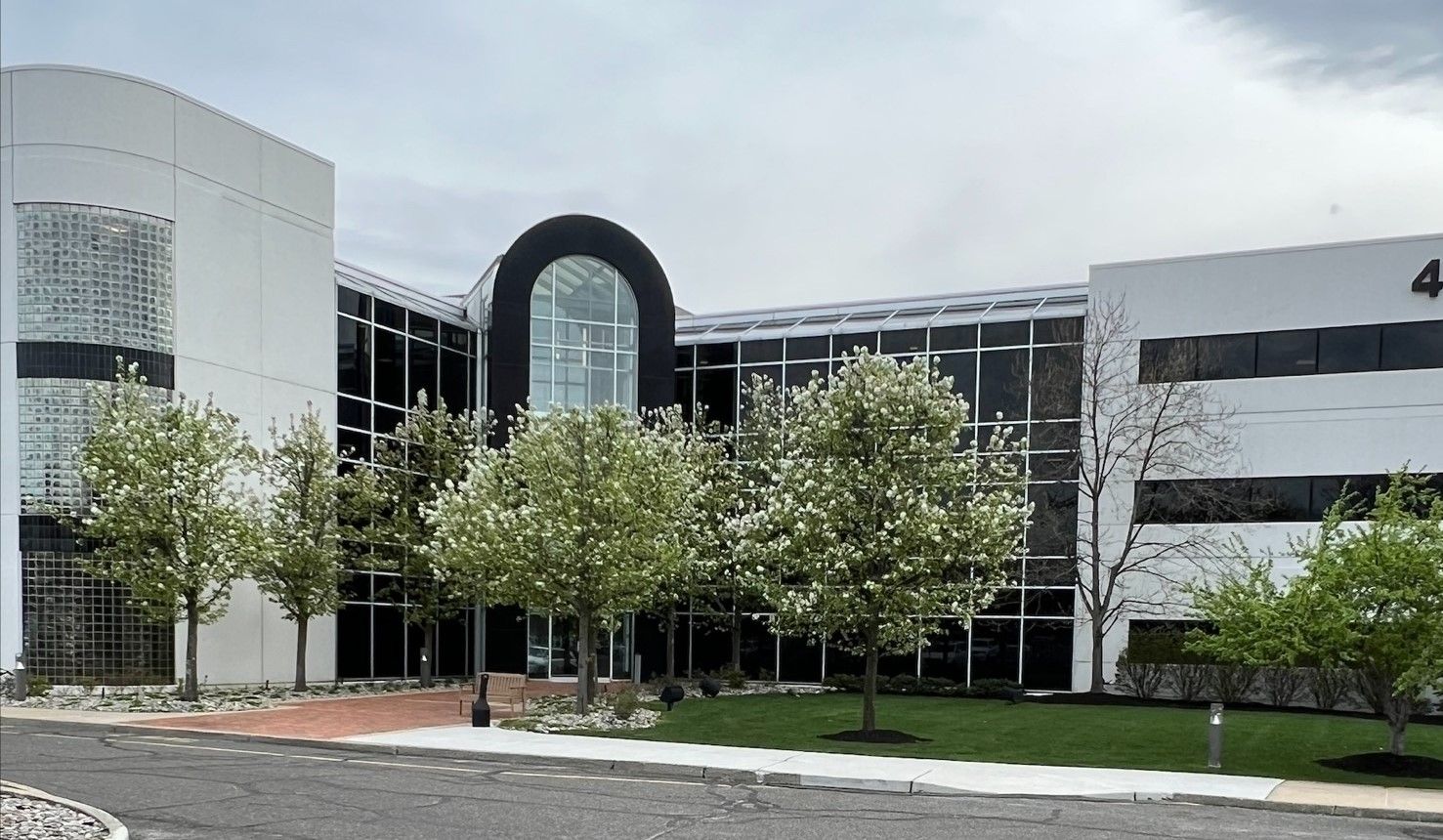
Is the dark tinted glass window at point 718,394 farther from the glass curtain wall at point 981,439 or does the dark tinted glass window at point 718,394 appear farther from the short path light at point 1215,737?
the short path light at point 1215,737

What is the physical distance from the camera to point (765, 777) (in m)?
15.8

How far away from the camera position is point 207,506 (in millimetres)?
25734

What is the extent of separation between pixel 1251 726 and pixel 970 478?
26.5ft

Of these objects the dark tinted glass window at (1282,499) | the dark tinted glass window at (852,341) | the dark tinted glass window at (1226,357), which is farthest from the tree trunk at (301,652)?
the dark tinted glass window at (1282,499)

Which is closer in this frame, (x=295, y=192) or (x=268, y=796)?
(x=268, y=796)

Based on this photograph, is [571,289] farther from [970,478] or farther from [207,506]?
[970,478]

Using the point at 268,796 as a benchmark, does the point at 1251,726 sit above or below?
below

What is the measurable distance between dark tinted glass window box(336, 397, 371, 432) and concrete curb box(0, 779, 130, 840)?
2067cm

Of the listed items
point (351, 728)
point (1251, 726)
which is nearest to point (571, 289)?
point (351, 728)

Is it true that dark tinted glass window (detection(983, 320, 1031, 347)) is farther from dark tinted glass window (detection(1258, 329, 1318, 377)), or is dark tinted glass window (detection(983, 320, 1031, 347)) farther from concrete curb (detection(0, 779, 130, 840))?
concrete curb (detection(0, 779, 130, 840))

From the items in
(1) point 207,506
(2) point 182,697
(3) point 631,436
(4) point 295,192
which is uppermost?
(4) point 295,192

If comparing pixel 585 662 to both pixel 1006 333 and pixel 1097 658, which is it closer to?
pixel 1097 658

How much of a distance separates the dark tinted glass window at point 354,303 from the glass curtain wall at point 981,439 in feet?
33.9

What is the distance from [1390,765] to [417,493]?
23911mm
